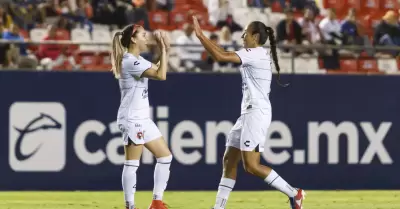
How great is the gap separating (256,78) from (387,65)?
6.31m

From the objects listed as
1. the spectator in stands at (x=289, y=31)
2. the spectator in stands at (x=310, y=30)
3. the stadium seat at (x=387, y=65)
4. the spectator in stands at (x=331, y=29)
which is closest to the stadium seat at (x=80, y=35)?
the spectator in stands at (x=289, y=31)

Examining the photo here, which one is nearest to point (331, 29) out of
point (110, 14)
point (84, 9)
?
point (110, 14)

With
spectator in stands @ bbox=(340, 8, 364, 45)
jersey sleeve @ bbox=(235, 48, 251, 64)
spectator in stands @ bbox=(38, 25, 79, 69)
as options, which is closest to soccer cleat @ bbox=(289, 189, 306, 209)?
jersey sleeve @ bbox=(235, 48, 251, 64)

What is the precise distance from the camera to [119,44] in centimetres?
999

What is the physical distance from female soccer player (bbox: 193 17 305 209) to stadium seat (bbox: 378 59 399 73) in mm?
5990

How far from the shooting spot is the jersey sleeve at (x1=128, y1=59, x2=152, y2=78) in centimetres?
984

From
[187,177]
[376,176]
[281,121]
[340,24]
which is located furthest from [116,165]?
[340,24]

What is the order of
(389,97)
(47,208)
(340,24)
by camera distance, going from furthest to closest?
(340,24), (389,97), (47,208)

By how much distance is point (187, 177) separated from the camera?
15.0m

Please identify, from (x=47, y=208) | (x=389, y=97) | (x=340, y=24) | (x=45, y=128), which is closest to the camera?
(x=47, y=208)

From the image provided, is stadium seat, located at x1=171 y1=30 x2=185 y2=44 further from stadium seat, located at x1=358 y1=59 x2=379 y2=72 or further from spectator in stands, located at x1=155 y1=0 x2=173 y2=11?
stadium seat, located at x1=358 y1=59 x2=379 y2=72

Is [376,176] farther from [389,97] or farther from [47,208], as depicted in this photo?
[47,208]

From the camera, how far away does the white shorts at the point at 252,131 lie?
9.85 metres

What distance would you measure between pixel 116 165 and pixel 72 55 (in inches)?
70.2
